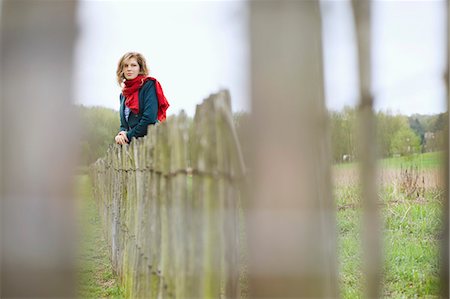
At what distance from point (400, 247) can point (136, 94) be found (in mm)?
1872

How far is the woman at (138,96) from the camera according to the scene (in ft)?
8.87

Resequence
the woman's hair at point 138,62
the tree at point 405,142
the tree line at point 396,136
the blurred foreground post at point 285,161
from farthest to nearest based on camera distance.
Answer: the tree at point 405,142 < the tree line at point 396,136 < the woman's hair at point 138,62 < the blurred foreground post at point 285,161

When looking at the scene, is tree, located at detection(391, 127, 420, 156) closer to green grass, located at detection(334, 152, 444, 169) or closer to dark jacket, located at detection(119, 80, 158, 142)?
green grass, located at detection(334, 152, 444, 169)

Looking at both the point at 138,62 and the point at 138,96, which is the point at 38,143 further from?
the point at 138,62

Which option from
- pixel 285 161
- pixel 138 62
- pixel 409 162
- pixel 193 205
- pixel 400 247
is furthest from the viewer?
pixel 409 162

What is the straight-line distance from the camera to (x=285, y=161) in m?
1.13

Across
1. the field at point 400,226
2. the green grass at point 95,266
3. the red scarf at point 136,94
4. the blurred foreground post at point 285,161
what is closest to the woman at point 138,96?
the red scarf at point 136,94

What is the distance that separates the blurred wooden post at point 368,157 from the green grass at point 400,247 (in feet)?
4.33

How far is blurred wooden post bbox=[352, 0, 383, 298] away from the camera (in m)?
1.25

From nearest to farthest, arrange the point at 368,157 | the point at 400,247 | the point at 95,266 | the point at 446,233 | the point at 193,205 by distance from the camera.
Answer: the point at 368,157
the point at 446,233
the point at 193,205
the point at 400,247
the point at 95,266

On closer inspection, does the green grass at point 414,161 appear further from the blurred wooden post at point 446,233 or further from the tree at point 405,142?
the blurred wooden post at point 446,233

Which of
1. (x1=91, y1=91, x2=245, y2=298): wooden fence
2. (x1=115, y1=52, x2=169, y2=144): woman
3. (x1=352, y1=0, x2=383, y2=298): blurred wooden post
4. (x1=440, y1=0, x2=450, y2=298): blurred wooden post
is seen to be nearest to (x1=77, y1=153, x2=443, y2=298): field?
(x1=115, y1=52, x2=169, y2=144): woman

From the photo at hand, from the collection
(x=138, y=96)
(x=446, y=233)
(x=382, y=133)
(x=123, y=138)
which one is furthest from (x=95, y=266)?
(x=446, y=233)

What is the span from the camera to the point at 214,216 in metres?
1.46
